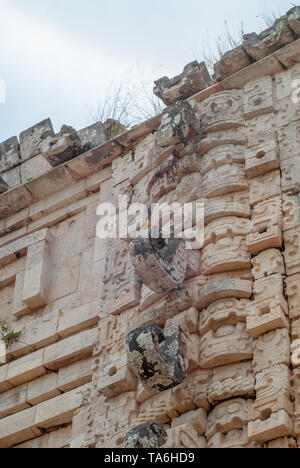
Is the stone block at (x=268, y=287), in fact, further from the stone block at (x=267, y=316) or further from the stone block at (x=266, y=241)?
the stone block at (x=266, y=241)

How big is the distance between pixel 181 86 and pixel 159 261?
2799mm

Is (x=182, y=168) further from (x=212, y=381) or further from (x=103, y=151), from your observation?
(x=212, y=381)

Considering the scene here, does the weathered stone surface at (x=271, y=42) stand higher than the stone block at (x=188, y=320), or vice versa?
the weathered stone surface at (x=271, y=42)

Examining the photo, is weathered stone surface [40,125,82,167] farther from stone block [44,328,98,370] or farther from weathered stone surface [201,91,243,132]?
stone block [44,328,98,370]

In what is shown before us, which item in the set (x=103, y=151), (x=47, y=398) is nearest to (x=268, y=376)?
(x=47, y=398)

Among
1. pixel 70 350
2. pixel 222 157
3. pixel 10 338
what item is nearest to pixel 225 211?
pixel 222 157

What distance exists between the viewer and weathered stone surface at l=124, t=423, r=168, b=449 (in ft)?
24.5

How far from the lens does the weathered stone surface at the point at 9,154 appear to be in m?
12.8

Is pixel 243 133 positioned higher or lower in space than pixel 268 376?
higher

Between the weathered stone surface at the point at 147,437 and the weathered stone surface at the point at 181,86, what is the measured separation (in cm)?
412

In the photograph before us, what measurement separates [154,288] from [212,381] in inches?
37.4

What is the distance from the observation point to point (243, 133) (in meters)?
9.98

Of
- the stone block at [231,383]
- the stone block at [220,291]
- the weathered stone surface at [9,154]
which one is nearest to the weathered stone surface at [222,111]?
the stone block at [220,291]
